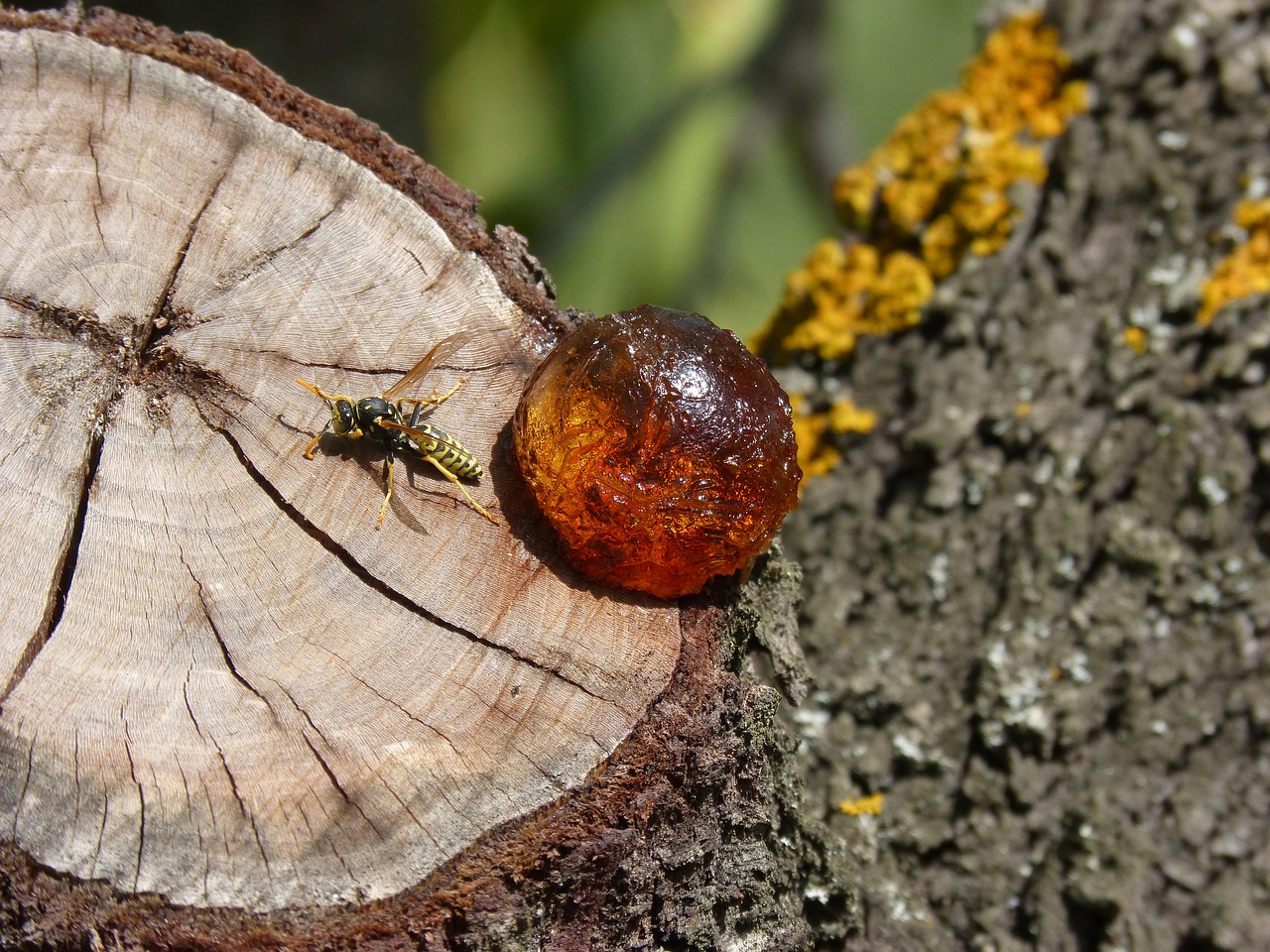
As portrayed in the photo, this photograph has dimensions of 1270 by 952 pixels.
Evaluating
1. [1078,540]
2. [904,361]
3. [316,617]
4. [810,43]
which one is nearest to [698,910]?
[316,617]

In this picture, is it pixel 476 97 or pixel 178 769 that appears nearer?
pixel 178 769

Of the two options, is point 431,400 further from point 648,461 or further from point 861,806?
point 861,806

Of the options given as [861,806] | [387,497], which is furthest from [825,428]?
[387,497]

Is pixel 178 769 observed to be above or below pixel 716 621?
below

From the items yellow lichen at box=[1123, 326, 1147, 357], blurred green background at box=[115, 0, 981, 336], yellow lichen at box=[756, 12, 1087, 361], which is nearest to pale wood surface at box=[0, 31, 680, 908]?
yellow lichen at box=[756, 12, 1087, 361]

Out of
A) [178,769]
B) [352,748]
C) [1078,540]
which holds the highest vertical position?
[1078,540]

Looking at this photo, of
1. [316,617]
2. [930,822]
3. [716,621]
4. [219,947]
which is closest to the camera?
[219,947]

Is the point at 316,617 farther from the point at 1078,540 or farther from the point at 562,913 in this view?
the point at 1078,540
